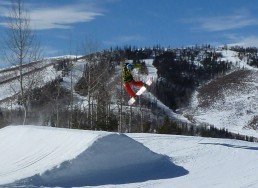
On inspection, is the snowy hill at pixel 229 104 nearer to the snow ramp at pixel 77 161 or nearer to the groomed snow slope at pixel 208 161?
the groomed snow slope at pixel 208 161

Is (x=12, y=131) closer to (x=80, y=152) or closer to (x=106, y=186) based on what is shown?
(x=80, y=152)

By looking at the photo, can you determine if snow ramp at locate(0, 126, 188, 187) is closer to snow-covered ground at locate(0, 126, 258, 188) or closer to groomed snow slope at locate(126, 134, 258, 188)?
snow-covered ground at locate(0, 126, 258, 188)

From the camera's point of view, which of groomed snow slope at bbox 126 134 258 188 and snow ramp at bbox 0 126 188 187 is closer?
snow ramp at bbox 0 126 188 187

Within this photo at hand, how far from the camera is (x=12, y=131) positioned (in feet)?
58.4

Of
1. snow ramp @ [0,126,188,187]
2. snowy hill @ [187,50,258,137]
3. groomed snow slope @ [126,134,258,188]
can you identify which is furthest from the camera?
snowy hill @ [187,50,258,137]

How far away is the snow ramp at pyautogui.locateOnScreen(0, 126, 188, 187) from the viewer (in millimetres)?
13148

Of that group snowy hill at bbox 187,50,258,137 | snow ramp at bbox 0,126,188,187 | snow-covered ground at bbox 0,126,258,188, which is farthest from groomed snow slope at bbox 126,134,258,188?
snowy hill at bbox 187,50,258,137

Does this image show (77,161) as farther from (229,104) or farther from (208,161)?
(229,104)

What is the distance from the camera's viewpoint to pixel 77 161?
13.7m

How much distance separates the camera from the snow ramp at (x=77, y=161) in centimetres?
1315

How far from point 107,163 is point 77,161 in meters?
1.11

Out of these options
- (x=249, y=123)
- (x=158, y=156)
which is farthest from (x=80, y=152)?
(x=249, y=123)

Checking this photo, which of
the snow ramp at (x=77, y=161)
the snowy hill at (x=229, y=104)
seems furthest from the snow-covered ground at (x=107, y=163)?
the snowy hill at (x=229, y=104)

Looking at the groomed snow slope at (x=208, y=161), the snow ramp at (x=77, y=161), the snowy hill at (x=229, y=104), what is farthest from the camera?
the snowy hill at (x=229, y=104)
